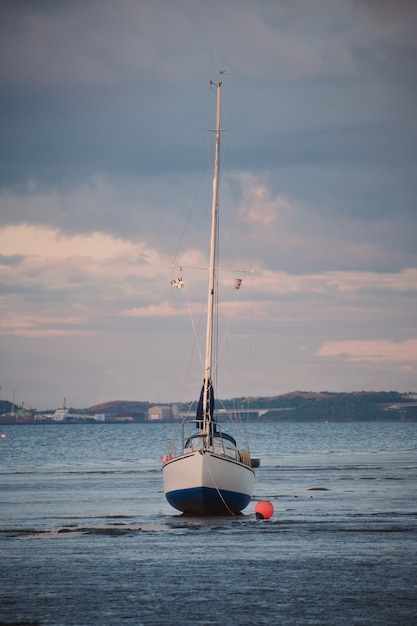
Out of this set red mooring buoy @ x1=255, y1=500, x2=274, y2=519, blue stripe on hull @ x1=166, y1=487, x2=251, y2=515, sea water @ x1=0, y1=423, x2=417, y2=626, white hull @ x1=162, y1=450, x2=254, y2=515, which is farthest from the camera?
blue stripe on hull @ x1=166, y1=487, x2=251, y2=515

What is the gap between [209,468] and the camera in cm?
3478

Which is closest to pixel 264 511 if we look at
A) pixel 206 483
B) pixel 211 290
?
pixel 206 483

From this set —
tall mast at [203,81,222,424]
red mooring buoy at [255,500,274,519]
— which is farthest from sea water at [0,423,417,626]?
tall mast at [203,81,222,424]

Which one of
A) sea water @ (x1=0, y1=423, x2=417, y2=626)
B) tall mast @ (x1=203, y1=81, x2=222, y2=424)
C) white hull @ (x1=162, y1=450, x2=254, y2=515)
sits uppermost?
tall mast @ (x1=203, y1=81, x2=222, y2=424)

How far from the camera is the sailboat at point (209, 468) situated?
3500 centimetres

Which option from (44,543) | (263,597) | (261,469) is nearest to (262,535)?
(44,543)

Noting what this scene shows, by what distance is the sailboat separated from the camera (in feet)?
115

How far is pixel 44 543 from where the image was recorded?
2877 cm

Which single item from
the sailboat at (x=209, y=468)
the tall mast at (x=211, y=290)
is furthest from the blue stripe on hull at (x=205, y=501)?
the tall mast at (x=211, y=290)

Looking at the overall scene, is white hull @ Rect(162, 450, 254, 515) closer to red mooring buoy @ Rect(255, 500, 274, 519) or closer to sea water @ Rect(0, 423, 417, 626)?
sea water @ Rect(0, 423, 417, 626)

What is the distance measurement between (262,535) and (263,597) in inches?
427

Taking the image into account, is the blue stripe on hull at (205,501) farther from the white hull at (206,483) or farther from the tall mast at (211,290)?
the tall mast at (211,290)

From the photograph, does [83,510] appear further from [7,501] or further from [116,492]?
[116,492]

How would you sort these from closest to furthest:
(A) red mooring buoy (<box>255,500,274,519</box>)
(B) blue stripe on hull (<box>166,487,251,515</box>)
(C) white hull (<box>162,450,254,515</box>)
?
(C) white hull (<box>162,450,254,515</box>) → (A) red mooring buoy (<box>255,500,274,519</box>) → (B) blue stripe on hull (<box>166,487,251,515</box>)
